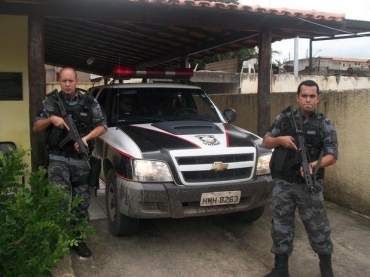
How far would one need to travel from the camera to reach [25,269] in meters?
2.57

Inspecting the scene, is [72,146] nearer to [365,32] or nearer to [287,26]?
[287,26]

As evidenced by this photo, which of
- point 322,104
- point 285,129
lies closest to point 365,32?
point 322,104

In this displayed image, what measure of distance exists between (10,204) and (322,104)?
473 centimetres

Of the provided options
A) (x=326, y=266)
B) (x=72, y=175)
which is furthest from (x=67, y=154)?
(x=326, y=266)

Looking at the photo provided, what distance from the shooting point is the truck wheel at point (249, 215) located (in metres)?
4.51

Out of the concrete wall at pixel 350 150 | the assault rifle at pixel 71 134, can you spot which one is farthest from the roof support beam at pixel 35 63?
the concrete wall at pixel 350 150

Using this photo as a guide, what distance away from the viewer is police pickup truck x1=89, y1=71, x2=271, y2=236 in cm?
365

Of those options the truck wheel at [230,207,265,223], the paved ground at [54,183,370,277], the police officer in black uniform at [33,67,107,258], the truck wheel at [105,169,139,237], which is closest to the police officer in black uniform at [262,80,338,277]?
the paved ground at [54,183,370,277]

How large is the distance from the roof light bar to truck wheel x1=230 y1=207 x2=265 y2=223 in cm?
265

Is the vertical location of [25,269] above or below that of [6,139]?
below

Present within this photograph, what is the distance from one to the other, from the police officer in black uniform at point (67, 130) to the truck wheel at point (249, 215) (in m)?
1.88

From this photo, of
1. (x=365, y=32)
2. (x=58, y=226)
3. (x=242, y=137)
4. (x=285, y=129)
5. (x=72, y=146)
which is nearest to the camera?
(x=58, y=226)

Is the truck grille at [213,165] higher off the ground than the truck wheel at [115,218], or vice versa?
the truck grille at [213,165]

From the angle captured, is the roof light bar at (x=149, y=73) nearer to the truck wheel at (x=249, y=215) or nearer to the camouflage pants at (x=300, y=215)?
the truck wheel at (x=249, y=215)
